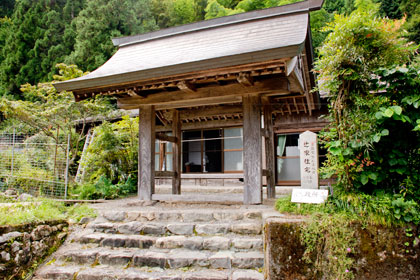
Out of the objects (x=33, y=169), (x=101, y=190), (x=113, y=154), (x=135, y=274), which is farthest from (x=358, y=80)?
(x=33, y=169)

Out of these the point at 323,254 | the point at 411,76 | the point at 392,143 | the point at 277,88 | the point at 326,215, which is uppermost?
the point at 277,88

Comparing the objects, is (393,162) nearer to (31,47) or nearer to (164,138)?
(164,138)

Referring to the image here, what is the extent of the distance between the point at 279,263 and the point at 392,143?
6.26 feet

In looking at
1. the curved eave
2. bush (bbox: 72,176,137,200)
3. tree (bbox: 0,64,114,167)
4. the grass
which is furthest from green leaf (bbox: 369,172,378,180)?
tree (bbox: 0,64,114,167)

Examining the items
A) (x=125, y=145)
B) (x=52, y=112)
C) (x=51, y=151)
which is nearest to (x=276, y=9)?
(x=125, y=145)

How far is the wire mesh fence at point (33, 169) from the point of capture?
7.62m

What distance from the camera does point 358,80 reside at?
137 inches

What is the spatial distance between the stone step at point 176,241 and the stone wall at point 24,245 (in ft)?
1.44

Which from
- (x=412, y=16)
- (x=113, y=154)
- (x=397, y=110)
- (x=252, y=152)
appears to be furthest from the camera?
(x=412, y=16)

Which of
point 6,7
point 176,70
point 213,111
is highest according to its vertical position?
point 6,7

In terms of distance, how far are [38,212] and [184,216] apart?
242 centimetres

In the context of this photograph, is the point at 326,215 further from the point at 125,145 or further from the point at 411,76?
the point at 125,145

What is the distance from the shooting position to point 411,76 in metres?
3.29

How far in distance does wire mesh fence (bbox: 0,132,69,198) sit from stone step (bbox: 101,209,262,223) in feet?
10.2
